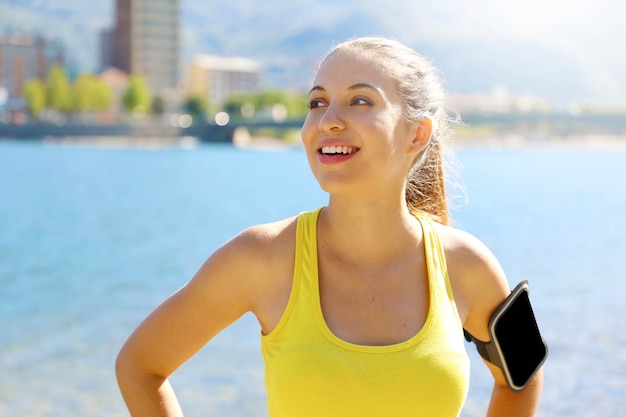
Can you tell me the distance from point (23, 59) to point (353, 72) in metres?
136

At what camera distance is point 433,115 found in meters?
1.84

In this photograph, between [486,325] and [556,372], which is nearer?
[486,325]

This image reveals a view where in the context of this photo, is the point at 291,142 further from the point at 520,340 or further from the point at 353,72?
the point at 353,72

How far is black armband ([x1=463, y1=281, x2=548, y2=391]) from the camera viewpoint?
181 cm

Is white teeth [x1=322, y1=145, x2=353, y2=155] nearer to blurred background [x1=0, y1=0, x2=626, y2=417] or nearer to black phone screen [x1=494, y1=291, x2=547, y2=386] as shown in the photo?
blurred background [x1=0, y1=0, x2=626, y2=417]

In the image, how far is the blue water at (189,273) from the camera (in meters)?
6.68

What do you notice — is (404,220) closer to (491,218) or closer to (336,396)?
(336,396)

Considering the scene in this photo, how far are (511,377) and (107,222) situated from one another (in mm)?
23441

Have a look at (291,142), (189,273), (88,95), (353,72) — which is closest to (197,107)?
(88,95)

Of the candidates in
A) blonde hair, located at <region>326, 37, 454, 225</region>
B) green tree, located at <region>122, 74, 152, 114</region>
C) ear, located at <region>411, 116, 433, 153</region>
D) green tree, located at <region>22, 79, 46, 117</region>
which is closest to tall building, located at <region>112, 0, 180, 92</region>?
green tree, located at <region>122, 74, 152, 114</region>

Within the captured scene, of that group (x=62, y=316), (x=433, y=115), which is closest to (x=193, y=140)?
(x=62, y=316)

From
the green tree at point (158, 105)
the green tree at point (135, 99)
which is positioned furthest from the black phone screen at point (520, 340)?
the green tree at point (158, 105)

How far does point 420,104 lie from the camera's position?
5.82ft

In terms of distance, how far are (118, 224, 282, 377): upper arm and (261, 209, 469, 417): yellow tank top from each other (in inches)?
3.8
